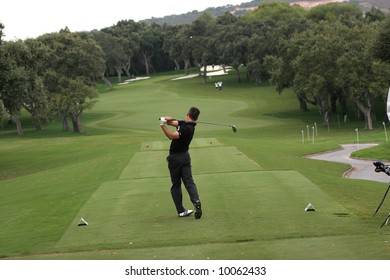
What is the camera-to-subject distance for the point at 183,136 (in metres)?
14.2

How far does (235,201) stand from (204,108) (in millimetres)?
71834

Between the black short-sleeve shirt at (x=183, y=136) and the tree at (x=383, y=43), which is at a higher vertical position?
the black short-sleeve shirt at (x=183, y=136)

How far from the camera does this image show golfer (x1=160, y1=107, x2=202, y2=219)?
14.1 m

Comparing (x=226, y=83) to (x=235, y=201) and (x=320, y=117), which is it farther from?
(x=235, y=201)

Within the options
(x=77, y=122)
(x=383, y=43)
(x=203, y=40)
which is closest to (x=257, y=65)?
(x=203, y=40)

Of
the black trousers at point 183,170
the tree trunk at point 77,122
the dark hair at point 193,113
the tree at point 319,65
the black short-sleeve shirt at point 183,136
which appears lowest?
the tree trunk at point 77,122

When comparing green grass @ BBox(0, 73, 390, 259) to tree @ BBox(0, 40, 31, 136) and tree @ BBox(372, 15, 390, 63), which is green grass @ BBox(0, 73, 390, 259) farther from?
tree @ BBox(372, 15, 390, 63)

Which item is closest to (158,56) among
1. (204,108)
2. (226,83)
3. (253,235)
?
(226,83)

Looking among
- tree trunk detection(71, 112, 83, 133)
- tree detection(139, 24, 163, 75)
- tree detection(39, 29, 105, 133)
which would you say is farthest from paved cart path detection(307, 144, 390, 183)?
tree detection(139, 24, 163, 75)

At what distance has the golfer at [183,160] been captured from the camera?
14.1m

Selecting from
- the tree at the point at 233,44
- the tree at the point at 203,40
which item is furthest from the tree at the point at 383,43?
the tree at the point at 203,40

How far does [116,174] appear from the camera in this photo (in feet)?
84.3

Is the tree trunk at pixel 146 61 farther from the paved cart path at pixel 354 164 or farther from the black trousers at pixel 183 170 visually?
the black trousers at pixel 183 170
